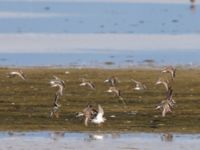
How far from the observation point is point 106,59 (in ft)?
140

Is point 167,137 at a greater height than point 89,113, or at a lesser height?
lesser

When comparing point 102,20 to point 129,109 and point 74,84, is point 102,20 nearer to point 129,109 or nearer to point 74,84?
point 74,84

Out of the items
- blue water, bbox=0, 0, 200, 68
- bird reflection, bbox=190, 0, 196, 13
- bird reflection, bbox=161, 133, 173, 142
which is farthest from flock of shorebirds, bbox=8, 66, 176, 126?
bird reflection, bbox=190, 0, 196, 13

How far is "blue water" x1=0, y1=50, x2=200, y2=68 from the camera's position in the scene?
41.4 metres

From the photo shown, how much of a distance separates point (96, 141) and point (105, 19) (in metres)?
33.2

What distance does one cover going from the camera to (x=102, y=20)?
5878 cm

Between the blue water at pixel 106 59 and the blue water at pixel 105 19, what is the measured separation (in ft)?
28.5

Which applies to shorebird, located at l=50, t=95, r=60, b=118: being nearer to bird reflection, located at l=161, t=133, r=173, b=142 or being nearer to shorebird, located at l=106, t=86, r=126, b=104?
shorebird, located at l=106, t=86, r=126, b=104

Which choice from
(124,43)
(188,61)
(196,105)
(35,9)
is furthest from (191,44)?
(35,9)

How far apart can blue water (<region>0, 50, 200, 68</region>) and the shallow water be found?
1360 centimetres

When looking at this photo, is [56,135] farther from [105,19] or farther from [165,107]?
[105,19]

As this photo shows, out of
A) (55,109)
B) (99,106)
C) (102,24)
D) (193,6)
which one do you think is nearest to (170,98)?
(99,106)

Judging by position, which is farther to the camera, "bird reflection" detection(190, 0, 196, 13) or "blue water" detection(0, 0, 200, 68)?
"bird reflection" detection(190, 0, 196, 13)

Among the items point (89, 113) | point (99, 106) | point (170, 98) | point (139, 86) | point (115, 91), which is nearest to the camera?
point (89, 113)
